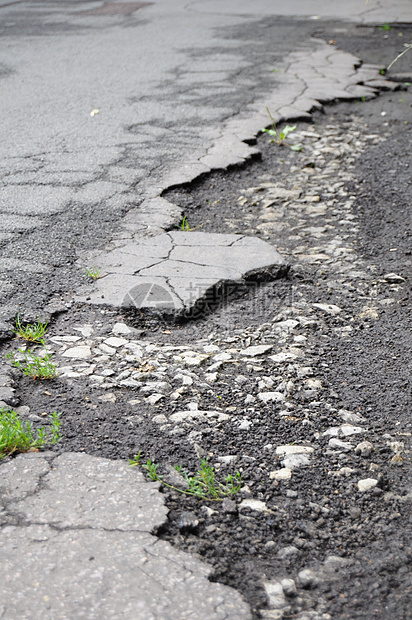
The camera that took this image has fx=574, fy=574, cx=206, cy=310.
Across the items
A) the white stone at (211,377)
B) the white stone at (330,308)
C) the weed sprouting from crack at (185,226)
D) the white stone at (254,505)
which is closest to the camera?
the white stone at (254,505)

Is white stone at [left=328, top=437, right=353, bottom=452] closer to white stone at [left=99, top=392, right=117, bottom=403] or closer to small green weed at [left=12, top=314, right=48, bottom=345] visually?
white stone at [left=99, top=392, right=117, bottom=403]

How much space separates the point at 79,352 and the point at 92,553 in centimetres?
94

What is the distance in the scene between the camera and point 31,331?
221cm

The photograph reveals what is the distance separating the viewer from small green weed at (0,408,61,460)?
1.66 m

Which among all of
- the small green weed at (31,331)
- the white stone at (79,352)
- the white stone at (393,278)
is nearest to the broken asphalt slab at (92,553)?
the white stone at (79,352)

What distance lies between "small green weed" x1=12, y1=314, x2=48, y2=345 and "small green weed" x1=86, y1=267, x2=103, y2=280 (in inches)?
15.7

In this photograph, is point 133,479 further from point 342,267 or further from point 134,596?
point 342,267

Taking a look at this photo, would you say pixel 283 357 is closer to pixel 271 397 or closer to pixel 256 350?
pixel 256 350

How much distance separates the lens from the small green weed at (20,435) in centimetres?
166

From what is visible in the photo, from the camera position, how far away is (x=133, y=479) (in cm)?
158

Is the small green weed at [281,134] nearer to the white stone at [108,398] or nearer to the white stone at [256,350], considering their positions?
the white stone at [256,350]

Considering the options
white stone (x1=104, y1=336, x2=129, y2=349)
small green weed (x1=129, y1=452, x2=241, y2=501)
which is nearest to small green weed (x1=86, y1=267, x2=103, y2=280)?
white stone (x1=104, y1=336, x2=129, y2=349)

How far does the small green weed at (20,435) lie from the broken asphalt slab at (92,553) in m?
0.05

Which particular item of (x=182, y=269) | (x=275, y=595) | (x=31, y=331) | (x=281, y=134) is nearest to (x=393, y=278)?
(x=182, y=269)
